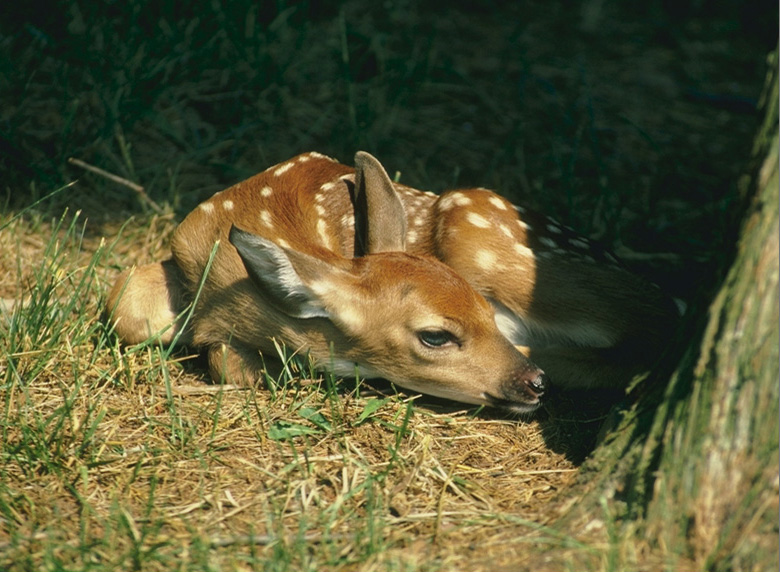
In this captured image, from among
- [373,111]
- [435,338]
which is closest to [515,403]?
[435,338]

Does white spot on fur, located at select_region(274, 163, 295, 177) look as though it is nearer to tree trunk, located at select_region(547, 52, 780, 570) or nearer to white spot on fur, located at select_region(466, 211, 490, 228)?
white spot on fur, located at select_region(466, 211, 490, 228)

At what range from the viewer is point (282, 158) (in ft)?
17.1

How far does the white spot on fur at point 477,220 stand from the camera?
399 centimetres

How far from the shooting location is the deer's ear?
151 inches

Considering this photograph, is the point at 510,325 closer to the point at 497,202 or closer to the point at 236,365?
the point at 497,202

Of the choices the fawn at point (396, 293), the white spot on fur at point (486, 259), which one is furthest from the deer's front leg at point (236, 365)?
the white spot on fur at point (486, 259)

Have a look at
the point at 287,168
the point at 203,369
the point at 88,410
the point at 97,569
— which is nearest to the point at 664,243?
the point at 287,168

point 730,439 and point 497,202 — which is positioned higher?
point 497,202

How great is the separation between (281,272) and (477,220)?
3.09 feet

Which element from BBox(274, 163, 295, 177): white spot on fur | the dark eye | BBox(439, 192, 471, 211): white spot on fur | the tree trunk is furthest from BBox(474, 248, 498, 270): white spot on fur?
the tree trunk

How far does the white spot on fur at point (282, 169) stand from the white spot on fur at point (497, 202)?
0.86m

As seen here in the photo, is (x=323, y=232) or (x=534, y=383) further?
(x=323, y=232)

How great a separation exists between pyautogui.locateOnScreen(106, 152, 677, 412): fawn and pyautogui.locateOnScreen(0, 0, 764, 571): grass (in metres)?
0.15

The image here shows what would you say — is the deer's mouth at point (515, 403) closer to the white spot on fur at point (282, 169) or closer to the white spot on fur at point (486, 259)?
the white spot on fur at point (486, 259)
